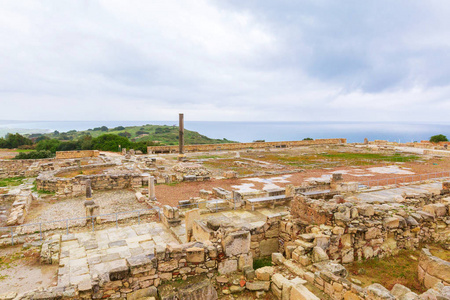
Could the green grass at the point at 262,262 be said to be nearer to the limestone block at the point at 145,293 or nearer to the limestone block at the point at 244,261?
the limestone block at the point at 244,261

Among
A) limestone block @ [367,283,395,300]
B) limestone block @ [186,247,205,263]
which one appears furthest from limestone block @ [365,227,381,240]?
limestone block @ [186,247,205,263]

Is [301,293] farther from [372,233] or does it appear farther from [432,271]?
[372,233]

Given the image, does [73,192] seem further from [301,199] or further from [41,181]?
[301,199]

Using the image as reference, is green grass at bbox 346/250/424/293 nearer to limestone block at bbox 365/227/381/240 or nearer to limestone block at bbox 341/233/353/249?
limestone block at bbox 341/233/353/249

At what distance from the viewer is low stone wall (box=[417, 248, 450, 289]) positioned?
21.6 ft

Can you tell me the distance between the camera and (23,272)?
317 inches

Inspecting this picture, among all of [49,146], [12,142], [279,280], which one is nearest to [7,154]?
[49,146]

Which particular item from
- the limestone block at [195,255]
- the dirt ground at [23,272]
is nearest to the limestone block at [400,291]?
the limestone block at [195,255]

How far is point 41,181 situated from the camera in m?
19.1

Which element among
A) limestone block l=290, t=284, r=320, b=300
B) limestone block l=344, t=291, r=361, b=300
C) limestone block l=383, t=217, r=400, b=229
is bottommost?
limestone block l=290, t=284, r=320, b=300

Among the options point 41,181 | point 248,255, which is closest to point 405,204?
point 248,255

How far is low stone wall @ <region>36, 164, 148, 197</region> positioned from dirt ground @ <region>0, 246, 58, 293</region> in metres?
9.16

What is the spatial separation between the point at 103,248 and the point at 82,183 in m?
11.0

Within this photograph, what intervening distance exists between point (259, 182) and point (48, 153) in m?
36.2
